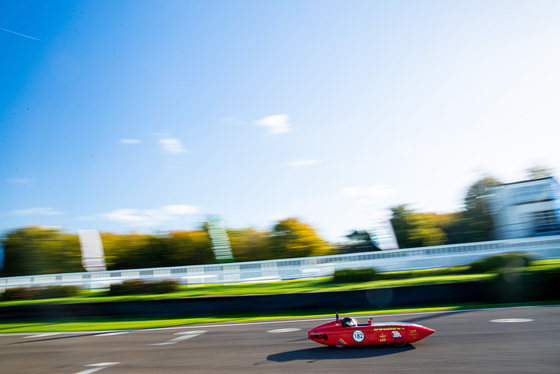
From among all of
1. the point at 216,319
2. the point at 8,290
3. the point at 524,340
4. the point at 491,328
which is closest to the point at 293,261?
the point at 216,319

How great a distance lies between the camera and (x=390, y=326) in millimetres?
6008

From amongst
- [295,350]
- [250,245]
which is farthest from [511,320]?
[250,245]

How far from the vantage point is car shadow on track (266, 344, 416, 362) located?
580 cm

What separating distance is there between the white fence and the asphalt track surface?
672 centimetres

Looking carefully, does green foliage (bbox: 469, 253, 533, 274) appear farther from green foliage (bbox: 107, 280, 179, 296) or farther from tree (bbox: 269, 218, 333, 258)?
green foliage (bbox: 107, 280, 179, 296)

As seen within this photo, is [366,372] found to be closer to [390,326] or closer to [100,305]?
[390,326]

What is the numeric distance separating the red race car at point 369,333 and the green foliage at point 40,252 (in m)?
20.3

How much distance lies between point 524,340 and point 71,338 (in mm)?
10339

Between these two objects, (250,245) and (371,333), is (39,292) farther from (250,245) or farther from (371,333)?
(371,333)

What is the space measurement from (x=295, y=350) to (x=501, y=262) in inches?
417

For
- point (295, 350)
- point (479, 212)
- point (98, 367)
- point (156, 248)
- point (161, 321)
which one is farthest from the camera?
point (479, 212)

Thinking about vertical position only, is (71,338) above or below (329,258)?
below

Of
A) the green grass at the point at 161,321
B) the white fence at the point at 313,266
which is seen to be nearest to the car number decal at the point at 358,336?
the green grass at the point at 161,321

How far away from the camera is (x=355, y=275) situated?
1503cm
